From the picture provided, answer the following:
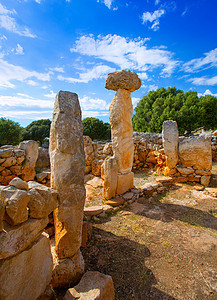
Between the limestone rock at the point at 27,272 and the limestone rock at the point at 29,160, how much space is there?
4.16 meters

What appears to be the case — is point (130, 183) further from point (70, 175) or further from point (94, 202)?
point (70, 175)

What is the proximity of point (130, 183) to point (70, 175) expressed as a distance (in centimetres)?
323

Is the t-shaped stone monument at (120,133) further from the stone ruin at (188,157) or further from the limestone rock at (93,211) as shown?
the stone ruin at (188,157)

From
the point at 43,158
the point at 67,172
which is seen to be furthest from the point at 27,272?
the point at 43,158

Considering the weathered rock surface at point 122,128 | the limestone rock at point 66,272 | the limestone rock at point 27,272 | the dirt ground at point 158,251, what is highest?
the weathered rock surface at point 122,128

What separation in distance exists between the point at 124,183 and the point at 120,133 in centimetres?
143

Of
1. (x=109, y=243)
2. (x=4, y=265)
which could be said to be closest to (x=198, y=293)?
(x=109, y=243)

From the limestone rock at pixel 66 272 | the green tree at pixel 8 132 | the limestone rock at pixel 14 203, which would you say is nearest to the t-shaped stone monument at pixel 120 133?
the limestone rock at pixel 66 272

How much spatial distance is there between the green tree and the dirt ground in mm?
14633

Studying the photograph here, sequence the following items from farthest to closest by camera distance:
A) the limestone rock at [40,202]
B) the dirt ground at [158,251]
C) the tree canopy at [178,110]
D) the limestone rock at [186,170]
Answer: the tree canopy at [178,110] < the limestone rock at [186,170] < the dirt ground at [158,251] < the limestone rock at [40,202]

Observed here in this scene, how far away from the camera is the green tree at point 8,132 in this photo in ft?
48.5

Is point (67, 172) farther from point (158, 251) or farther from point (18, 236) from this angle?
point (158, 251)

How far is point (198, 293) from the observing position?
76.9 inches

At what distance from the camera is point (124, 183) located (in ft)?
15.3
